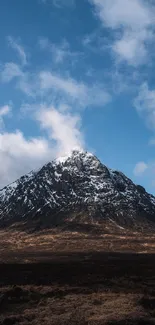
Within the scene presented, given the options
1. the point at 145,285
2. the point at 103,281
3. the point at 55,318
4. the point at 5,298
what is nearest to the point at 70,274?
the point at 103,281

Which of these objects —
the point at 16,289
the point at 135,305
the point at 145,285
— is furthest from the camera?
the point at 145,285

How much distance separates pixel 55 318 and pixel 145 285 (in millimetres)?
20513

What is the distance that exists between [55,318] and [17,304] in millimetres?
7678

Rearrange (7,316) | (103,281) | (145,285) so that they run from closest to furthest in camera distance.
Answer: (7,316) < (145,285) < (103,281)

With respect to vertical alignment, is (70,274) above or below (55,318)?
above

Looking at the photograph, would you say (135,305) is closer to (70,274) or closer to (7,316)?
(7,316)

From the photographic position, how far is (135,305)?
31219 mm

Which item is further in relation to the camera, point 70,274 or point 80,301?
point 70,274

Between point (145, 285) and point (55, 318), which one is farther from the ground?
point (145, 285)

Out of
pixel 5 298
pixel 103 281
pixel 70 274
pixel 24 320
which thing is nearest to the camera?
pixel 24 320

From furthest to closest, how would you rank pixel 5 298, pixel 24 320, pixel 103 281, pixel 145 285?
1. pixel 103 281
2. pixel 145 285
3. pixel 5 298
4. pixel 24 320

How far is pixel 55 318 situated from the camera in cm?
2706

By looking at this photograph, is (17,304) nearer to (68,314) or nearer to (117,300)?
(68,314)

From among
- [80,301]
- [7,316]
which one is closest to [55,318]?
[7,316]
